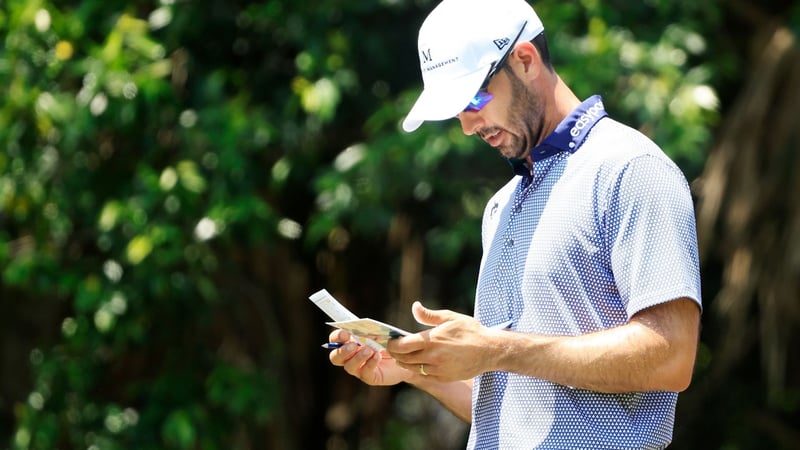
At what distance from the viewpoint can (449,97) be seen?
98.1 inches

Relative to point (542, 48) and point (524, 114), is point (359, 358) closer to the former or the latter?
point (524, 114)

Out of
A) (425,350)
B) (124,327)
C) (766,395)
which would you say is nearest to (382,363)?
(425,350)

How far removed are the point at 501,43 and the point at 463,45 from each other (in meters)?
0.07

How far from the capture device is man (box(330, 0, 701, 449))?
7.35 feet

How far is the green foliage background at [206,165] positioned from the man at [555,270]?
2889 mm

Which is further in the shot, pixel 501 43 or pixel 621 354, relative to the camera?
pixel 501 43

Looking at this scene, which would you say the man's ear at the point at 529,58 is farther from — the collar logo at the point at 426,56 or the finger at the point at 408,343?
the finger at the point at 408,343

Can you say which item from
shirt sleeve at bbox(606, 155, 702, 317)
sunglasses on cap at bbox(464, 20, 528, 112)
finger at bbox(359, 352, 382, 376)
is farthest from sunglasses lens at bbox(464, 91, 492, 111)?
finger at bbox(359, 352, 382, 376)

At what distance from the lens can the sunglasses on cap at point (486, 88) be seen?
247 centimetres

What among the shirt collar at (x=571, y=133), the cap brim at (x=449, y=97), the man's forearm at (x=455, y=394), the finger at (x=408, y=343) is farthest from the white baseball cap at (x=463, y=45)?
the man's forearm at (x=455, y=394)

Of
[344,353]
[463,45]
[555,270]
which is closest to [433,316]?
[555,270]

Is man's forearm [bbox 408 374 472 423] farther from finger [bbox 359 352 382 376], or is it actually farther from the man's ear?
the man's ear

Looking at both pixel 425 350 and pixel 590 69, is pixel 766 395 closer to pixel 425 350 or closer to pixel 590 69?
pixel 590 69

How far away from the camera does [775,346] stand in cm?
659
